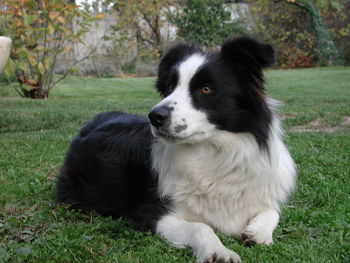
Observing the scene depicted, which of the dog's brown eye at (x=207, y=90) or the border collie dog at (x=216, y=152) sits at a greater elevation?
the dog's brown eye at (x=207, y=90)

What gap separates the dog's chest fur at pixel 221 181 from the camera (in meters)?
A: 2.92

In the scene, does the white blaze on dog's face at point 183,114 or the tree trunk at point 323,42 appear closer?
the white blaze on dog's face at point 183,114

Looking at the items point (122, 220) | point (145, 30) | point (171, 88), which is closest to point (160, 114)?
point (171, 88)

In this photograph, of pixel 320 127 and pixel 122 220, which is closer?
pixel 122 220

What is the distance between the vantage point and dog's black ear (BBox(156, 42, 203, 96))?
3.23 m

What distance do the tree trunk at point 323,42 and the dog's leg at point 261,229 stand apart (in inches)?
1006

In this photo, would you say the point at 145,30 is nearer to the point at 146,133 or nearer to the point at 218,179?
the point at 146,133

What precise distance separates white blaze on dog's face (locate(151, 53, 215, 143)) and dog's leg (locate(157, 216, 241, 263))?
21.3 inches

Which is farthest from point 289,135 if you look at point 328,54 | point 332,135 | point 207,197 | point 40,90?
point 328,54

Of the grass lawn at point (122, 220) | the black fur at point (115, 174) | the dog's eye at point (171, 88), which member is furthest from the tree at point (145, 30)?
the dog's eye at point (171, 88)

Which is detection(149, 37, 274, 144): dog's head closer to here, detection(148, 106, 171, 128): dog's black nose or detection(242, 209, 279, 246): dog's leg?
detection(148, 106, 171, 128): dog's black nose

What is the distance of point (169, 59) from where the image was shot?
332cm

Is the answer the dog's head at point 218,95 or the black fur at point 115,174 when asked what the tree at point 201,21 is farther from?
the dog's head at point 218,95

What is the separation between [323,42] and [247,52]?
2562 centimetres
